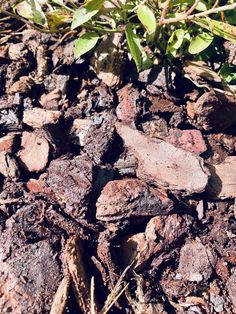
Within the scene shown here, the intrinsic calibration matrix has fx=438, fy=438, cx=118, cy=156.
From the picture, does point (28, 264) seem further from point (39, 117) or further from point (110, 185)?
point (39, 117)

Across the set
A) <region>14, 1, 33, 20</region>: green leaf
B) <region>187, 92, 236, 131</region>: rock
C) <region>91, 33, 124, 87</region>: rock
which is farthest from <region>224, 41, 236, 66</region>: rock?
<region>14, 1, 33, 20</region>: green leaf

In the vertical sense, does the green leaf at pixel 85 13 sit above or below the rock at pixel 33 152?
above

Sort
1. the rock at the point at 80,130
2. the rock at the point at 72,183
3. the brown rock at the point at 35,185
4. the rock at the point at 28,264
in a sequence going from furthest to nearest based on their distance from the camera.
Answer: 1. the rock at the point at 80,130
2. the brown rock at the point at 35,185
3. the rock at the point at 72,183
4. the rock at the point at 28,264

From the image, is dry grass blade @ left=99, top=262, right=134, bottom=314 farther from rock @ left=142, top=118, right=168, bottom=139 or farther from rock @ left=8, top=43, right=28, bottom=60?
rock @ left=8, top=43, right=28, bottom=60

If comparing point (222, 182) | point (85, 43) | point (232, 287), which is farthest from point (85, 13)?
point (232, 287)

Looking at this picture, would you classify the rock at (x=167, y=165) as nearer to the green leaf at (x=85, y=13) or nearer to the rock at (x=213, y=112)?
the rock at (x=213, y=112)

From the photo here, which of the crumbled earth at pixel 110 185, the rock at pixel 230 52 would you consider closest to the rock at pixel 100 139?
the crumbled earth at pixel 110 185

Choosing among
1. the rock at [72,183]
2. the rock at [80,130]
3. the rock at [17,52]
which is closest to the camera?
the rock at [72,183]
